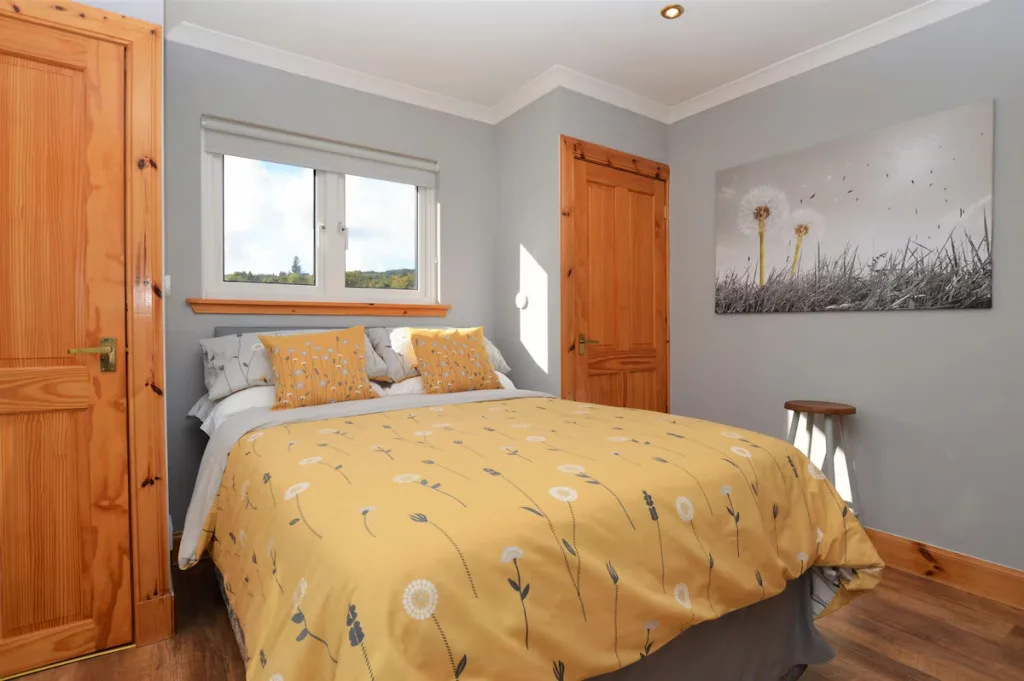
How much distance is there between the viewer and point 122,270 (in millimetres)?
1842

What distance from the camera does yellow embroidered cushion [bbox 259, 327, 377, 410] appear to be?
2262mm

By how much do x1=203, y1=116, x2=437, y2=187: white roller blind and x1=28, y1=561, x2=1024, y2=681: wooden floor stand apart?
2.02 meters

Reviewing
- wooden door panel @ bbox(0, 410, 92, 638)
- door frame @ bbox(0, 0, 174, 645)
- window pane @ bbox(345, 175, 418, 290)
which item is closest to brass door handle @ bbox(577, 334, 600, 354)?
window pane @ bbox(345, 175, 418, 290)

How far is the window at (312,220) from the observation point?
9.07ft

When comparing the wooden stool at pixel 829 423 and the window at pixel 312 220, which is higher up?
the window at pixel 312 220

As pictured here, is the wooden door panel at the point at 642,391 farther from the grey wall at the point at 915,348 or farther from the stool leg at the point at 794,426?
the stool leg at the point at 794,426

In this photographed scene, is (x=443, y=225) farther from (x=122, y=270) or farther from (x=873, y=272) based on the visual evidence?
(x=873, y=272)

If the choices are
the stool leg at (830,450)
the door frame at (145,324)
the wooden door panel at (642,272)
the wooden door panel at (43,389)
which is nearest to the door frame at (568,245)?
the wooden door panel at (642,272)

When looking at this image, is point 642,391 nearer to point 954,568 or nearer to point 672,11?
point 954,568

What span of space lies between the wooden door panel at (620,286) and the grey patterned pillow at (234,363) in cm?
169

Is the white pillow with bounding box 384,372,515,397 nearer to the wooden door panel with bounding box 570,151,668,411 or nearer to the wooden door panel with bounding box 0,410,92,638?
the wooden door panel with bounding box 570,151,668,411

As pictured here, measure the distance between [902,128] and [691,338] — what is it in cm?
154

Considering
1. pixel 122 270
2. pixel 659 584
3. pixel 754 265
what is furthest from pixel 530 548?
pixel 754 265

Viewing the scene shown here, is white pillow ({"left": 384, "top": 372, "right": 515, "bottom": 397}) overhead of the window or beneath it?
beneath
